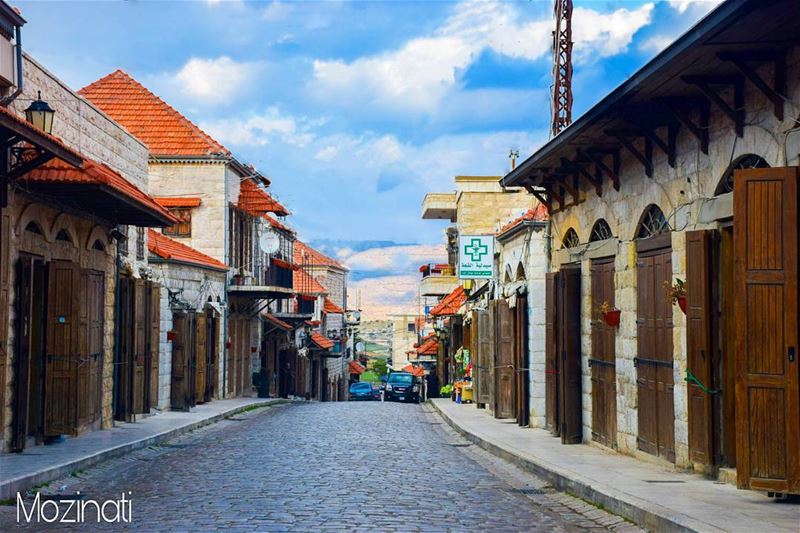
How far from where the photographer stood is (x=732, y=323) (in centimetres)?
1139

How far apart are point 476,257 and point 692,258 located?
16618mm

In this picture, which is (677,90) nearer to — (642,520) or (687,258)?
(687,258)

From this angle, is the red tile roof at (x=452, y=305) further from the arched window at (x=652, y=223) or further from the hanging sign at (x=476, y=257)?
the arched window at (x=652, y=223)

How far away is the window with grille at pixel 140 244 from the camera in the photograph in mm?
23969

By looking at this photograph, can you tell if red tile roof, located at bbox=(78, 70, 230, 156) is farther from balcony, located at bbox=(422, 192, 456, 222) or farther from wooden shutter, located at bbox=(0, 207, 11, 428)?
wooden shutter, located at bbox=(0, 207, 11, 428)

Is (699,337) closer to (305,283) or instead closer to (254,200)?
(254,200)

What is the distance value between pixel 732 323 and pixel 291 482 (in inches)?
199

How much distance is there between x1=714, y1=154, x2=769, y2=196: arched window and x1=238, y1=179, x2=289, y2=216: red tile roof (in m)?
28.6

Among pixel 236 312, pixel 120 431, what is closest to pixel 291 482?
pixel 120 431

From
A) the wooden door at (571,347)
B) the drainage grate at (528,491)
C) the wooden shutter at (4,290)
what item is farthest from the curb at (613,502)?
the wooden shutter at (4,290)

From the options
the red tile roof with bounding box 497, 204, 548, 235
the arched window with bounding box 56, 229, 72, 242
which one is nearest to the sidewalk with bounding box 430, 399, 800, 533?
the red tile roof with bounding box 497, 204, 548, 235

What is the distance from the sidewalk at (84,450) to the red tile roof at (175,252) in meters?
4.15

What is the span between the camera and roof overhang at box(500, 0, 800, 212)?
9.24 m

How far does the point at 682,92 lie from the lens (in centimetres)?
1212
